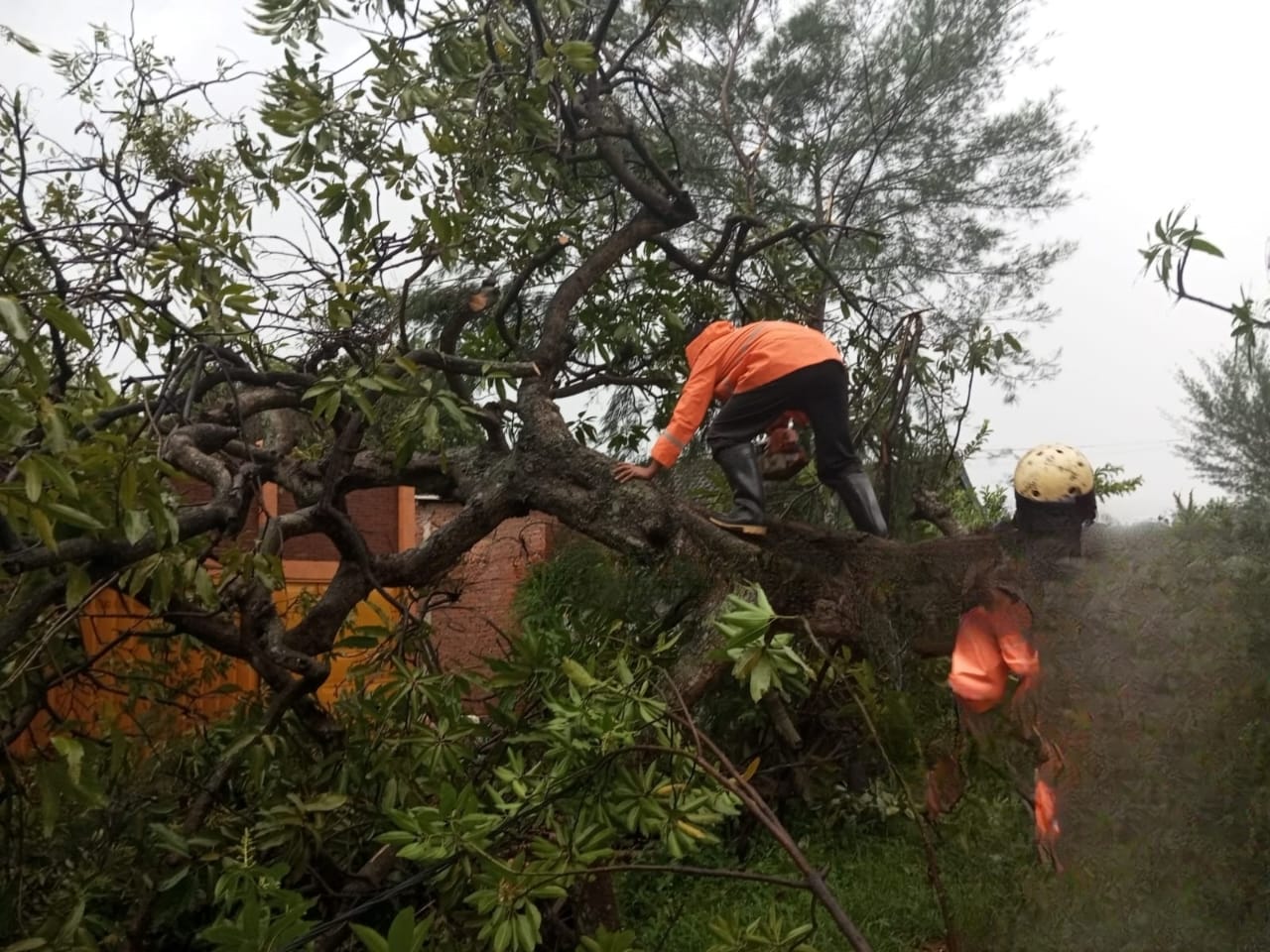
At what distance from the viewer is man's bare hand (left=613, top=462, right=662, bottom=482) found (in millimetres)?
3094

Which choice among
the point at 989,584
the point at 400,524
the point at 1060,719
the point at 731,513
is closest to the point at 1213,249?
the point at 989,584

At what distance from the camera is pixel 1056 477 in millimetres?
2236

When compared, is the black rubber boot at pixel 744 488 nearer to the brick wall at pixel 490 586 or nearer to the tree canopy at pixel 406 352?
the tree canopy at pixel 406 352

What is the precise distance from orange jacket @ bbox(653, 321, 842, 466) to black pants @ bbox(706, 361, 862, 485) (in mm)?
29

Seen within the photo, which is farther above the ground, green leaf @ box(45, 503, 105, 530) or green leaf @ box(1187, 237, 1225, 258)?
green leaf @ box(1187, 237, 1225, 258)

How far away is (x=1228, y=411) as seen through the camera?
6.86 feet

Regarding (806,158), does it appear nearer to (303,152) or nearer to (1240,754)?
(303,152)

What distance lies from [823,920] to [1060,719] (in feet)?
7.21

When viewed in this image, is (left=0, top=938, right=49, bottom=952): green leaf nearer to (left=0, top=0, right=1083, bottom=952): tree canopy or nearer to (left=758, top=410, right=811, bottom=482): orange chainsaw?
(left=0, top=0, right=1083, bottom=952): tree canopy

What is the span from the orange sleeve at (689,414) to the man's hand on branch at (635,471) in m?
0.04

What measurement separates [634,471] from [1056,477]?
1.28 meters

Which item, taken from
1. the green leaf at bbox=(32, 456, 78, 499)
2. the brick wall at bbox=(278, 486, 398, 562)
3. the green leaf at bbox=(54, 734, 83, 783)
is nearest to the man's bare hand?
the green leaf at bbox=(54, 734, 83, 783)

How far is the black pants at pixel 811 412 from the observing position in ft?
9.76

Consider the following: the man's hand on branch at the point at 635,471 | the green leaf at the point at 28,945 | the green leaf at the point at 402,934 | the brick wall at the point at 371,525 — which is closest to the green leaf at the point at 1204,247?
the man's hand on branch at the point at 635,471
